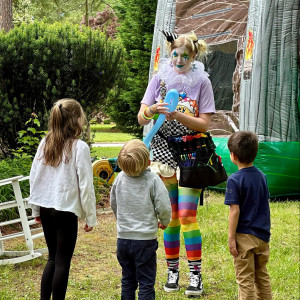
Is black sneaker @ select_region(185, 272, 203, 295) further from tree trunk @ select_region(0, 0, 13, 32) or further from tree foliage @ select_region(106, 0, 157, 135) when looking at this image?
tree foliage @ select_region(106, 0, 157, 135)

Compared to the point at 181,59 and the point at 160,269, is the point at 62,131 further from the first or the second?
the point at 160,269

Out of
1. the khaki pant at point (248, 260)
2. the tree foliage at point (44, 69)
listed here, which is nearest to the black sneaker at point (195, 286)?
the khaki pant at point (248, 260)

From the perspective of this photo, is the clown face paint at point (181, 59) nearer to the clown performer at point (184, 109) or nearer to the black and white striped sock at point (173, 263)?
the clown performer at point (184, 109)

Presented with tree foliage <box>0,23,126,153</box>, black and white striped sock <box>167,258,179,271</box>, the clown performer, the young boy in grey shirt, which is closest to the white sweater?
the young boy in grey shirt

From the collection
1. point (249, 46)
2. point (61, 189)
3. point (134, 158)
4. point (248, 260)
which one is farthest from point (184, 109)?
point (249, 46)

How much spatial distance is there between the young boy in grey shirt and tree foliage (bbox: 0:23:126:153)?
4538mm

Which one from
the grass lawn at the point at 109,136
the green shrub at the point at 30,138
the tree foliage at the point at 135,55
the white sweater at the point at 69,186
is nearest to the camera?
the white sweater at the point at 69,186

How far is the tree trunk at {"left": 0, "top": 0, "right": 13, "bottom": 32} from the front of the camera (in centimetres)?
1162

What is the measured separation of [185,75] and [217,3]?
538cm

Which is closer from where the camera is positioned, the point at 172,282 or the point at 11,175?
the point at 172,282

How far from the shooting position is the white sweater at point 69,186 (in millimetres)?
3227

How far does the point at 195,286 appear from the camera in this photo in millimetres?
3889

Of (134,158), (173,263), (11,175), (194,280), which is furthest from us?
(11,175)

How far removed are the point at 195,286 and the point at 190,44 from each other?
68.8 inches
